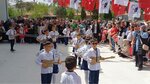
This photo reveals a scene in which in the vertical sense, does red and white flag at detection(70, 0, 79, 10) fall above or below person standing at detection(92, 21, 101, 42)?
above

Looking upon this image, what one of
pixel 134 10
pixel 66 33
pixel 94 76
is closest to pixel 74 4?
pixel 66 33

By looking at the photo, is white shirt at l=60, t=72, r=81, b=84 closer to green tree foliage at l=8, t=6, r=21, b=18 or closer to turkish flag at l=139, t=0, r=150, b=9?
turkish flag at l=139, t=0, r=150, b=9

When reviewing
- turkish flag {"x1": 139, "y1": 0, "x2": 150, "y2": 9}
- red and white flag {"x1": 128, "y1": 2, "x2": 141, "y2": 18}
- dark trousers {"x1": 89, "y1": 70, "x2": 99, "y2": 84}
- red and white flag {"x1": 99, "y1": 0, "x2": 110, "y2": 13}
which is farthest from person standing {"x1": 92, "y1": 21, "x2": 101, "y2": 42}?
dark trousers {"x1": 89, "y1": 70, "x2": 99, "y2": 84}

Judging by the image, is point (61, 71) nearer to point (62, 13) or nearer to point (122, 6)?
point (122, 6)

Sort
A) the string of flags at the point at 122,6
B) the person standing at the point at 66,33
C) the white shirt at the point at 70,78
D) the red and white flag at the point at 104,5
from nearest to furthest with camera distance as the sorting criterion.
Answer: the white shirt at the point at 70,78
the string of flags at the point at 122,6
the red and white flag at the point at 104,5
the person standing at the point at 66,33

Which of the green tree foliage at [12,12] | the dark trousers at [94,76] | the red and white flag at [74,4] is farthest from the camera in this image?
the green tree foliage at [12,12]

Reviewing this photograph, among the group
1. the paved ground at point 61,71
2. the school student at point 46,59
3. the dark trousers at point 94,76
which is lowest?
the paved ground at point 61,71

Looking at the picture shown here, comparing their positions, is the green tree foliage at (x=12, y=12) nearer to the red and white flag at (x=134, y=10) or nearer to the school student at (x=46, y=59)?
the red and white flag at (x=134, y=10)

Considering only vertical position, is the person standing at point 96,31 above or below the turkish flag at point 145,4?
below

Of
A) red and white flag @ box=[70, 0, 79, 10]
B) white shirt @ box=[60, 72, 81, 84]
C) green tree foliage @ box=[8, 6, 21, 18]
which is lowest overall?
green tree foliage @ box=[8, 6, 21, 18]

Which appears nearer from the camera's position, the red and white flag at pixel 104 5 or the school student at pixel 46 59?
the school student at pixel 46 59

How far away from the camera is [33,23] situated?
29.9 m

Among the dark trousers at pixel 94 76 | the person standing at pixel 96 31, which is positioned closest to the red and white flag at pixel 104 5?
the person standing at pixel 96 31

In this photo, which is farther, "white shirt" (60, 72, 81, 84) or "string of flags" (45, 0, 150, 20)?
"string of flags" (45, 0, 150, 20)
